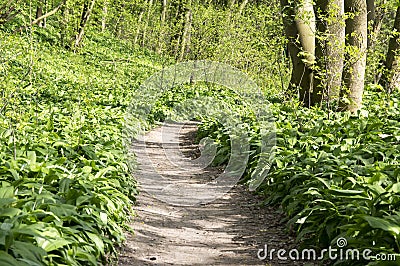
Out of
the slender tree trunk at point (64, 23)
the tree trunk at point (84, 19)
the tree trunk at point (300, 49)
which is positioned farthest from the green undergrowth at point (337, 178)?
the slender tree trunk at point (64, 23)

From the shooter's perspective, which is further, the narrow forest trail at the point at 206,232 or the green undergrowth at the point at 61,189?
the narrow forest trail at the point at 206,232

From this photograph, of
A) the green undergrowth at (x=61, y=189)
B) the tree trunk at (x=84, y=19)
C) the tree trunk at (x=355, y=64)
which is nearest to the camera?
the green undergrowth at (x=61, y=189)

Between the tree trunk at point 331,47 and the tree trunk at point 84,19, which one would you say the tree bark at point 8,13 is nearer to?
the tree trunk at point 331,47

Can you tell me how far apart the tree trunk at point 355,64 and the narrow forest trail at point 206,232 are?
319 cm

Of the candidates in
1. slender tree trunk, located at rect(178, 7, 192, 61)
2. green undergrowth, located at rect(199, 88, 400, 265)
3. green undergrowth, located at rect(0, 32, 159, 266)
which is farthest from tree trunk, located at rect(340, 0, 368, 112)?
slender tree trunk, located at rect(178, 7, 192, 61)

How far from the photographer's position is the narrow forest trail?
5141 mm

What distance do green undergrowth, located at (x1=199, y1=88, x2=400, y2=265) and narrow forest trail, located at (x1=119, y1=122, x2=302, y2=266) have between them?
287mm

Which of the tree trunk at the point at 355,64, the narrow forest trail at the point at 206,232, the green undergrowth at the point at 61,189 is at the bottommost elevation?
the narrow forest trail at the point at 206,232

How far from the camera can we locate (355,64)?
9758mm

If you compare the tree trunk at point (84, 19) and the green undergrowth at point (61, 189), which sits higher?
the tree trunk at point (84, 19)

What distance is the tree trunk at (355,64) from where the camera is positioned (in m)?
9.70

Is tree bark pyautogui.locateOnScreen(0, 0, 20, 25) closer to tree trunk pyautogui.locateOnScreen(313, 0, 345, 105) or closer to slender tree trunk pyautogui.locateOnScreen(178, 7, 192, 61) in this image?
tree trunk pyautogui.locateOnScreen(313, 0, 345, 105)

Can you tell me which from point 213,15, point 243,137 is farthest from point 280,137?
point 213,15

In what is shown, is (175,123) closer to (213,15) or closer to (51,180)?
(213,15)
